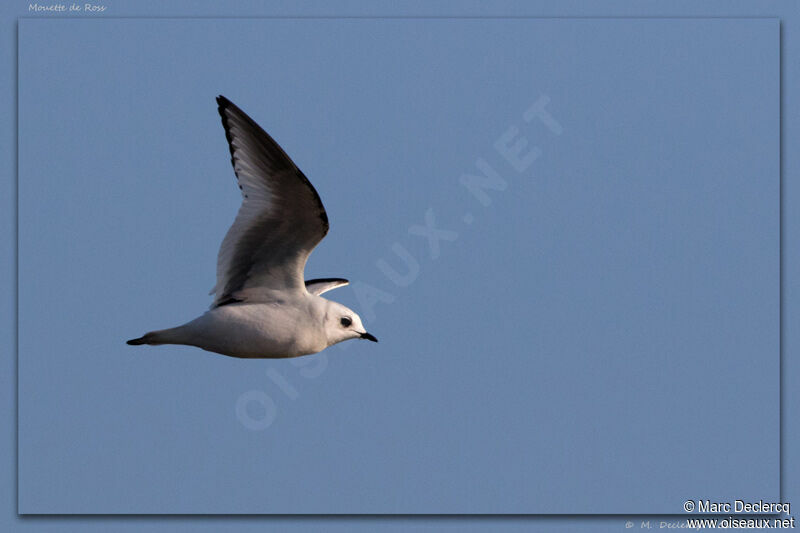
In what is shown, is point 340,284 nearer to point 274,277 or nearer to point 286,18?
point 274,277

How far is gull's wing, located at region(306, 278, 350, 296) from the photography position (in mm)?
7371

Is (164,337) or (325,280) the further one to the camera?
(325,280)

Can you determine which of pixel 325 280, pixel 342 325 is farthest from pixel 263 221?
pixel 325 280

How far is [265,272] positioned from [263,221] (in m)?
0.29

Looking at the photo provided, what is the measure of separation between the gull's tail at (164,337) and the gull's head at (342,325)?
72 cm

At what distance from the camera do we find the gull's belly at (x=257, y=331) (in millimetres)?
6652

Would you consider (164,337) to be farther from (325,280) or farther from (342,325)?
(325,280)

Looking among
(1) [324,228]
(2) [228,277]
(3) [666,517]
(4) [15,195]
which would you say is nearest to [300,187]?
(1) [324,228]

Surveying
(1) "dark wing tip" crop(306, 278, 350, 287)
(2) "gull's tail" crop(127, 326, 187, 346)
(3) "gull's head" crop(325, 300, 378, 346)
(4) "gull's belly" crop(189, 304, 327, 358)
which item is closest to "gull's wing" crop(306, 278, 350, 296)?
(1) "dark wing tip" crop(306, 278, 350, 287)

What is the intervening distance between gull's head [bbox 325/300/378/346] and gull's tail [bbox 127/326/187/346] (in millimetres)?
723

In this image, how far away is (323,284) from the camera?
748cm

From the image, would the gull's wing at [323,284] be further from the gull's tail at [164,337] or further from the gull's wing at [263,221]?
the gull's tail at [164,337]

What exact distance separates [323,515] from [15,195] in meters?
2.31

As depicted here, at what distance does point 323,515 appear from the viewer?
6914mm
